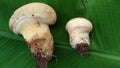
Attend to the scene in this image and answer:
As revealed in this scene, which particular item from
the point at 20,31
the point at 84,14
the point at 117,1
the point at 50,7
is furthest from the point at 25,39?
the point at 117,1

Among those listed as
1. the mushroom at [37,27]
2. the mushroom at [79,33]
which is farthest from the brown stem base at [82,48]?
the mushroom at [37,27]

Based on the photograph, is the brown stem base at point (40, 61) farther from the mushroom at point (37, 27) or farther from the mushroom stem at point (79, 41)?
the mushroom stem at point (79, 41)

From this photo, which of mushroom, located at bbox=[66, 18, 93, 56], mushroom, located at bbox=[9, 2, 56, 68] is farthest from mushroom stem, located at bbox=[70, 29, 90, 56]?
mushroom, located at bbox=[9, 2, 56, 68]

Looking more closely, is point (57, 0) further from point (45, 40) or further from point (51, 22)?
point (45, 40)

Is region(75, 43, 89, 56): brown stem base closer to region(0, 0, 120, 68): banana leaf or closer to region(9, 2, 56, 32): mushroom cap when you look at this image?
region(0, 0, 120, 68): banana leaf


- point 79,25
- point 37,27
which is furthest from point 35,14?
point 79,25
